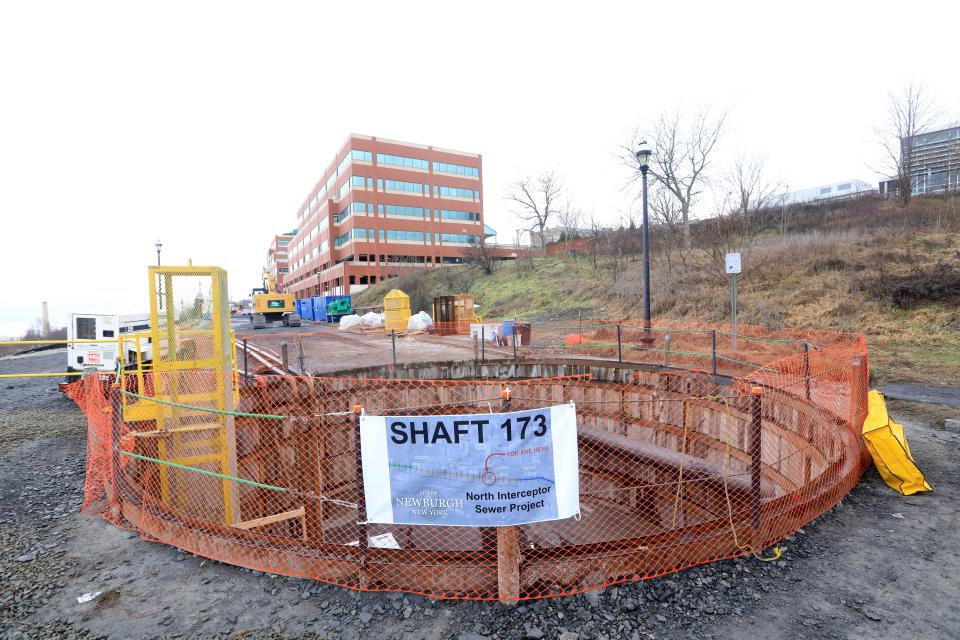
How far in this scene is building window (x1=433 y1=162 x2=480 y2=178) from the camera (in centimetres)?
6335

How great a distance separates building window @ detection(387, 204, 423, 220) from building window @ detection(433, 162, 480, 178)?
6.94 m

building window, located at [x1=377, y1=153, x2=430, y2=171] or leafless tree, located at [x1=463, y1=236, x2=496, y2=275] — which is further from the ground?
building window, located at [x1=377, y1=153, x2=430, y2=171]

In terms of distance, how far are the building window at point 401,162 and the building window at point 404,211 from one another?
5.63m

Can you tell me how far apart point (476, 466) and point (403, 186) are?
60914 millimetres

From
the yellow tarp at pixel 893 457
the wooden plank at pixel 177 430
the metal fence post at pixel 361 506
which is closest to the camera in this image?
the metal fence post at pixel 361 506

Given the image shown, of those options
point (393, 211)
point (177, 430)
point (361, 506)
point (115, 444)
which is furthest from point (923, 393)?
point (393, 211)

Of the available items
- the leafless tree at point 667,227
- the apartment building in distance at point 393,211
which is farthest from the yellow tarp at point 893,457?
the apartment building in distance at point 393,211

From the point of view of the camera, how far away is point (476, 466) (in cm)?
347

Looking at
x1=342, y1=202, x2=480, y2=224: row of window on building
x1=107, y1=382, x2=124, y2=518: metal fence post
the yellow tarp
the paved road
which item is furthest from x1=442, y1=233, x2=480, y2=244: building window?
x1=107, y1=382, x2=124, y2=518: metal fence post

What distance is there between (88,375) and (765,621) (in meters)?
10.2

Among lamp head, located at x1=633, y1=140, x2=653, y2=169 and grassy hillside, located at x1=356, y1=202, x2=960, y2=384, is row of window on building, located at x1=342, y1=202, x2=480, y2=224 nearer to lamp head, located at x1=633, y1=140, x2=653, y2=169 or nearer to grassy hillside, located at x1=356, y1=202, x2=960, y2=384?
grassy hillside, located at x1=356, y1=202, x2=960, y2=384

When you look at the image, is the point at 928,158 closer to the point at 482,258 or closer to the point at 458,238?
the point at 482,258

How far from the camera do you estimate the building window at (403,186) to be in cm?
5928

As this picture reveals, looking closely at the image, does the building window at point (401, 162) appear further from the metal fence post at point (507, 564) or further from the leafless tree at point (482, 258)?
the metal fence post at point (507, 564)
